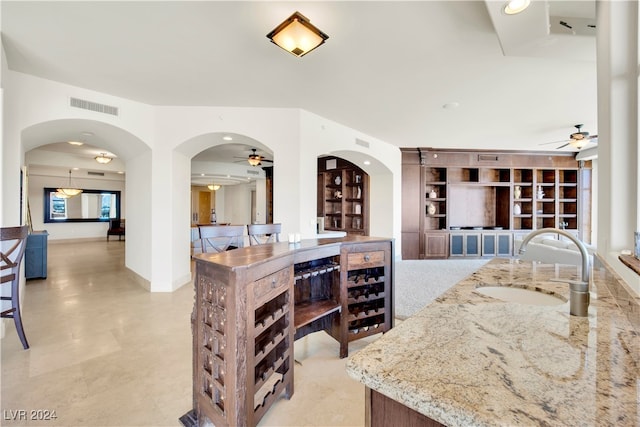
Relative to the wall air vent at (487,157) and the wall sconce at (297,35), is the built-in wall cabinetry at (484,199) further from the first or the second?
the wall sconce at (297,35)

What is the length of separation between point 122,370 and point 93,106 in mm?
3277

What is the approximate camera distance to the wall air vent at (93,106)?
3.60 m

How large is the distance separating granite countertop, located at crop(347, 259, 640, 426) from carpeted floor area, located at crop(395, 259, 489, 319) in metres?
2.55

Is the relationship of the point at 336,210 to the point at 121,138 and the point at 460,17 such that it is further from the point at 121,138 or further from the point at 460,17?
the point at 460,17

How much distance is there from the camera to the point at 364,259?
267 centimetres

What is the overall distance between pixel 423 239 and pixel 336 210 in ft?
8.03

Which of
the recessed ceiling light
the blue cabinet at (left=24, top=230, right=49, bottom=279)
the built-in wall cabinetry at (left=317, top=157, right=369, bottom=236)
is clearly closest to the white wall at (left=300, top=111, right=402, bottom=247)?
the built-in wall cabinetry at (left=317, top=157, right=369, bottom=236)

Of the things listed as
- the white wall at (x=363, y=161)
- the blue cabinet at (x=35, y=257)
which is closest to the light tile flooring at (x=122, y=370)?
the blue cabinet at (x=35, y=257)

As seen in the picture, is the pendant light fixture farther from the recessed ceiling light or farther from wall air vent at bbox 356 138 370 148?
the recessed ceiling light

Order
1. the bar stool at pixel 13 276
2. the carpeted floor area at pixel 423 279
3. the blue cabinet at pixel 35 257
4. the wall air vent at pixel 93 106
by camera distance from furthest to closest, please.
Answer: the blue cabinet at pixel 35 257
the carpeted floor area at pixel 423 279
the wall air vent at pixel 93 106
the bar stool at pixel 13 276

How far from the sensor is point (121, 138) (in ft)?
14.3

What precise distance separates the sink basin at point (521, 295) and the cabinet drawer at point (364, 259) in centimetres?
117

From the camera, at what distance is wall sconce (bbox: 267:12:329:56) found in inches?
85.4

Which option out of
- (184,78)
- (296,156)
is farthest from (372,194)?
(184,78)
